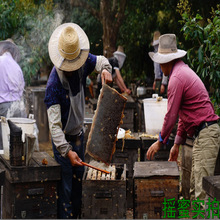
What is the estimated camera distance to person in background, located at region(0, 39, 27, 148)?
7.74 m

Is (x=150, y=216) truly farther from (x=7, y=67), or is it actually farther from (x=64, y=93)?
(x=7, y=67)

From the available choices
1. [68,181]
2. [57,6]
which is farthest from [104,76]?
[57,6]

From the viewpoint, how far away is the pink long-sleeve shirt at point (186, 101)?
501cm

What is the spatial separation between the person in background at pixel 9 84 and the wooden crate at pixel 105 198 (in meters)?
3.23

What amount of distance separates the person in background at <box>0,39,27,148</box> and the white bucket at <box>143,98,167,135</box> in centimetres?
224

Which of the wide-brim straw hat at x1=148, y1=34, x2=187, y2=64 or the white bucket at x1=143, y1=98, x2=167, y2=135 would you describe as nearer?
the wide-brim straw hat at x1=148, y1=34, x2=187, y2=64

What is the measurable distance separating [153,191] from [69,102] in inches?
52.8

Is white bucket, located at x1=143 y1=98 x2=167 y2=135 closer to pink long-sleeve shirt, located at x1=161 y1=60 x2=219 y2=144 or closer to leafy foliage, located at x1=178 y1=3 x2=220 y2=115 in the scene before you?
leafy foliage, located at x1=178 y1=3 x2=220 y2=115

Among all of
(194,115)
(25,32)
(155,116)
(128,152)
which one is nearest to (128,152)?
(128,152)

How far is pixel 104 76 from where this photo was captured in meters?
5.17

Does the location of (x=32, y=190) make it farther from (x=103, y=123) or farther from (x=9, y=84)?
(x=9, y=84)

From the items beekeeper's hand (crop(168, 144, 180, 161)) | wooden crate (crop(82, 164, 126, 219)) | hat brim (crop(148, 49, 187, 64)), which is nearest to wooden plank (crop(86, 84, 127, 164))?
wooden crate (crop(82, 164, 126, 219))

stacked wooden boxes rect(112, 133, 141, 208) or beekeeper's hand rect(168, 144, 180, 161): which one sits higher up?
beekeeper's hand rect(168, 144, 180, 161)

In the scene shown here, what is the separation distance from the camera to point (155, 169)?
16.7 feet
